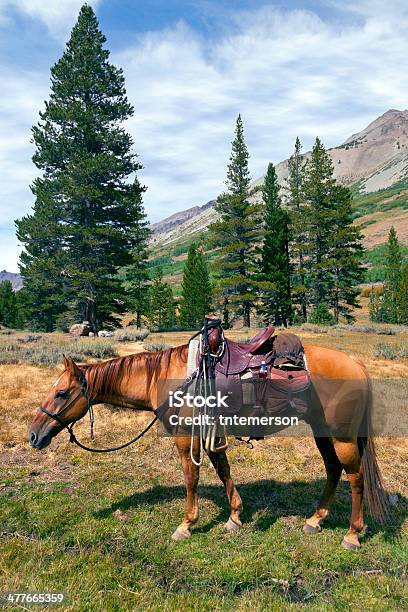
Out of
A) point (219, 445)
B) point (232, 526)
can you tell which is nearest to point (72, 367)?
point (219, 445)

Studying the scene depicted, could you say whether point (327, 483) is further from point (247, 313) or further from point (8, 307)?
point (8, 307)

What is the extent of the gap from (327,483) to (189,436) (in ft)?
7.15

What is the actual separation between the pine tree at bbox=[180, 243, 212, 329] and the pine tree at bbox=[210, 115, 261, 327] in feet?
40.6

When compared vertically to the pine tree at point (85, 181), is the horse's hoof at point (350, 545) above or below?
below

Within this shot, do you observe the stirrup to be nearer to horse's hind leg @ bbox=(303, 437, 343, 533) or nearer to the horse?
the horse

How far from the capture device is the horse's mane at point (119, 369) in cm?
518

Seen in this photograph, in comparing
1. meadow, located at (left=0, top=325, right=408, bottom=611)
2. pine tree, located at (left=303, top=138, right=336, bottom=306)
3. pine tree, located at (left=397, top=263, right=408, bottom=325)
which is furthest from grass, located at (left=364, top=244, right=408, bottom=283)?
meadow, located at (left=0, top=325, right=408, bottom=611)

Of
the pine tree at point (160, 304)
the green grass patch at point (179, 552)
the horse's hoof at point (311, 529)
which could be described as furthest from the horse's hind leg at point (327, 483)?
the pine tree at point (160, 304)

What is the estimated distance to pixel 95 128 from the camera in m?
24.6

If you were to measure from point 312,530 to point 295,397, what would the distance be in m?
1.86

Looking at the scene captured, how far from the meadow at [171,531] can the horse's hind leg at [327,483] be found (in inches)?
8.2

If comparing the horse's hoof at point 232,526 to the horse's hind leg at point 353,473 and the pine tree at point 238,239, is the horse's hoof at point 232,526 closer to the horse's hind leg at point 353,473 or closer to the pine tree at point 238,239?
the horse's hind leg at point 353,473

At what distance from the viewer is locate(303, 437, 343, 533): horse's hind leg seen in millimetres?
5172

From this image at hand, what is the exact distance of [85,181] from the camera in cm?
2380
